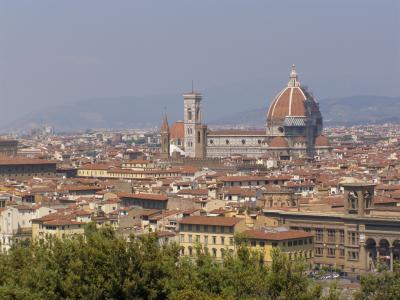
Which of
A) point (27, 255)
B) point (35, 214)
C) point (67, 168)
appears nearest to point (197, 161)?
point (67, 168)

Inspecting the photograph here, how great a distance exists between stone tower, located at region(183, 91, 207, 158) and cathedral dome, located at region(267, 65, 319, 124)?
1155 cm

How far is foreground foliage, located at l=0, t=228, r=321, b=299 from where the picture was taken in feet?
110

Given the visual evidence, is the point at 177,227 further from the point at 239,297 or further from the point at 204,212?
the point at 239,297

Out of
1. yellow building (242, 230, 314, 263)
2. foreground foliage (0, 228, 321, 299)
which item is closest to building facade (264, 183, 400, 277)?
yellow building (242, 230, 314, 263)

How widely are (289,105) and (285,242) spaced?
9929 centimetres

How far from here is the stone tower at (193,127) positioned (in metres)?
140

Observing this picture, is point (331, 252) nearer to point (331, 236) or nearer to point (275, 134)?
point (331, 236)

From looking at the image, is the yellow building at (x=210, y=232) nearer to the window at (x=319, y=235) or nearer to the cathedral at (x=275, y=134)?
the window at (x=319, y=235)

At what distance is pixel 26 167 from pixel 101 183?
1648 cm

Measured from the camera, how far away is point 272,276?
113 feet

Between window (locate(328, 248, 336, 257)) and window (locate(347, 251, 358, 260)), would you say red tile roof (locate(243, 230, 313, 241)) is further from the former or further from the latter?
window (locate(347, 251, 358, 260))

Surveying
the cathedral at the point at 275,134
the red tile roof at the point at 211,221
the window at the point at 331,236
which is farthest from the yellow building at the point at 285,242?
the cathedral at the point at 275,134

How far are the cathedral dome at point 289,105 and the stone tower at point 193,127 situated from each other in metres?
11.6

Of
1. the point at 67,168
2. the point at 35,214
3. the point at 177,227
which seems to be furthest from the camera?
the point at 67,168
